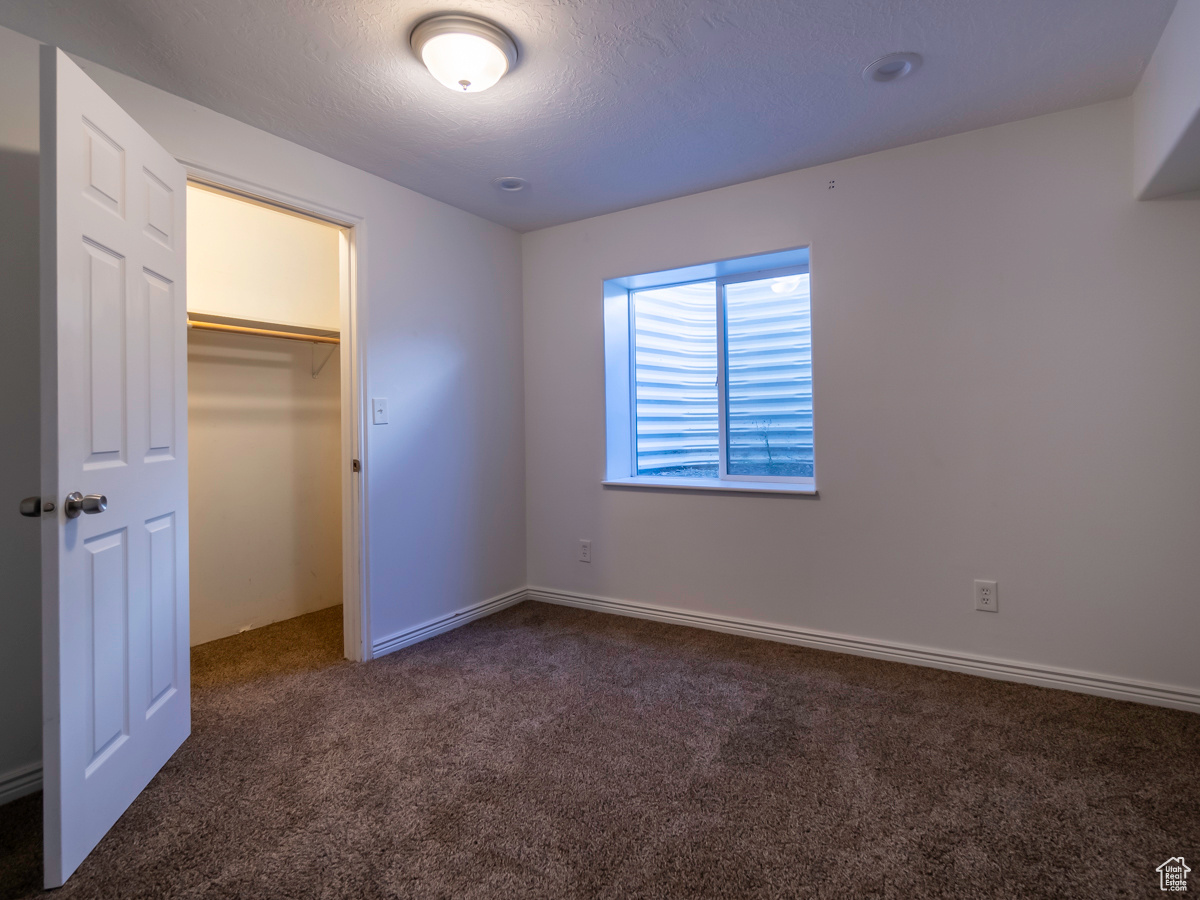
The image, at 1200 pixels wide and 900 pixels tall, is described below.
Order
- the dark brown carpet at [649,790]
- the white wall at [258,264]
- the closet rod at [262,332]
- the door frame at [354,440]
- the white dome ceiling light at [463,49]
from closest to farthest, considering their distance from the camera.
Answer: the dark brown carpet at [649,790]
the white dome ceiling light at [463,49]
the door frame at [354,440]
the closet rod at [262,332]
the white wall at [258,264]

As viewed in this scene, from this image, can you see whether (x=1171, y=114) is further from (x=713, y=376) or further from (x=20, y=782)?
(x=20, y=782)

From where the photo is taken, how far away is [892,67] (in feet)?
6.52

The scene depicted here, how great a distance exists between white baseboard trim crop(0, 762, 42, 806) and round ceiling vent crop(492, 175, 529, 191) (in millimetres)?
2769

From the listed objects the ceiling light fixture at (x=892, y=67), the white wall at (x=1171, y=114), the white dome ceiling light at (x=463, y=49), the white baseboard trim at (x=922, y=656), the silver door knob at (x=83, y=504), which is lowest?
the white baseboard trim at (x=922, y=656)

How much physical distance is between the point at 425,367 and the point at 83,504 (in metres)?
1.70

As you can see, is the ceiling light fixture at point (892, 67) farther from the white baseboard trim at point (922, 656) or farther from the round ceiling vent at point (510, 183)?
the white baseboard trim at point (922, 656)

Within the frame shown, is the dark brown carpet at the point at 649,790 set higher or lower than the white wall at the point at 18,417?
lower

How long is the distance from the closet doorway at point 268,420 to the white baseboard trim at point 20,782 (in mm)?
1084

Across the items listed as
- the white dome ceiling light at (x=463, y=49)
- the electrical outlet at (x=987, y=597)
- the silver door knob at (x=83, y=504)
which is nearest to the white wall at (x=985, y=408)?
the electrical outlet at (x=987, y=597)

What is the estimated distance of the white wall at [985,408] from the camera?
2160 millimetres

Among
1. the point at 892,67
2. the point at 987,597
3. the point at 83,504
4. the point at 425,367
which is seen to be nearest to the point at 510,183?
the point at 425,367

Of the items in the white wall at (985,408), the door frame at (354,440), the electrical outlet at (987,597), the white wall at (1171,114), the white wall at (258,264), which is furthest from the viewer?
the white wall at (258,264)

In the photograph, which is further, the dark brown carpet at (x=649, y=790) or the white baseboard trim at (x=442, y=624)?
the white baseboard trim at (x=442, y=624)

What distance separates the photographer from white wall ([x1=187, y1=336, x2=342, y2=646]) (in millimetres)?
3021
